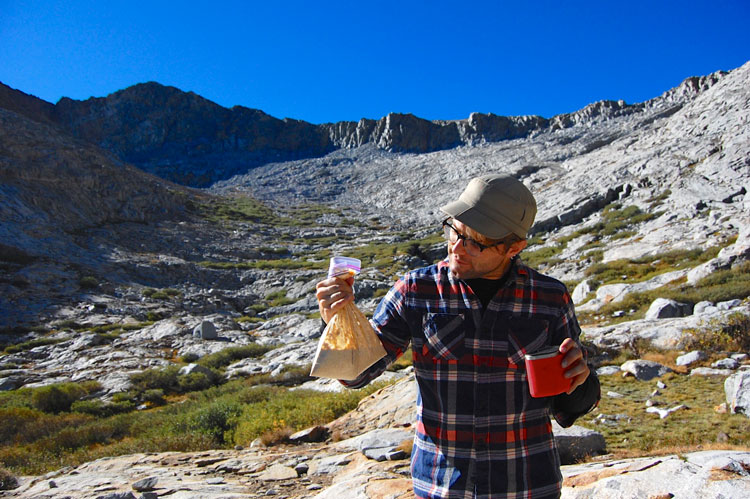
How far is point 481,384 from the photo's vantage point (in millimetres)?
2004

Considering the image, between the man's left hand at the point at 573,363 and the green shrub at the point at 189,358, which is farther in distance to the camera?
the green shrub at the point at 189,358

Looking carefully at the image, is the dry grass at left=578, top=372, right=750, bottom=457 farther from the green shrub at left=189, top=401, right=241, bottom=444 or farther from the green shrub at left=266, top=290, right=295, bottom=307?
the green shrub at left=266, top=290, right=295, bottom=307

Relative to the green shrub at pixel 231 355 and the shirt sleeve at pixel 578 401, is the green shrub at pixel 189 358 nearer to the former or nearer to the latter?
the green shrub at pixel 231 355

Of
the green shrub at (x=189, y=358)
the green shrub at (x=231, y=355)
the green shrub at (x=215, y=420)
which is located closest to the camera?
the green shrub at (x=215, y=420)

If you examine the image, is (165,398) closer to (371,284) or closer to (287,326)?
(287,326)

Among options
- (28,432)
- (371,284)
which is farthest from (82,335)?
(371,284)

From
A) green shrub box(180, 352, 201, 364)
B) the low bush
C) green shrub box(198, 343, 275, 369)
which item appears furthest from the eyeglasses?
green shrub box(180, 352, 201, 364)

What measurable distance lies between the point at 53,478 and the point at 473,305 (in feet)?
22.2

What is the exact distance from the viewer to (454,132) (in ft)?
381

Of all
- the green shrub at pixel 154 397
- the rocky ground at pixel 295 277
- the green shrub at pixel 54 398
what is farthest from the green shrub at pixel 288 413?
the green shrub at pixel 54 398

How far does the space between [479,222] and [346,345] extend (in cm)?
85

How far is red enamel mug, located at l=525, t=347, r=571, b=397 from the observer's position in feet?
6.00

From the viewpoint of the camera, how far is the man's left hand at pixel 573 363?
1.84 metres

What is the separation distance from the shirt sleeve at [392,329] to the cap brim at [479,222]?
437 mm
